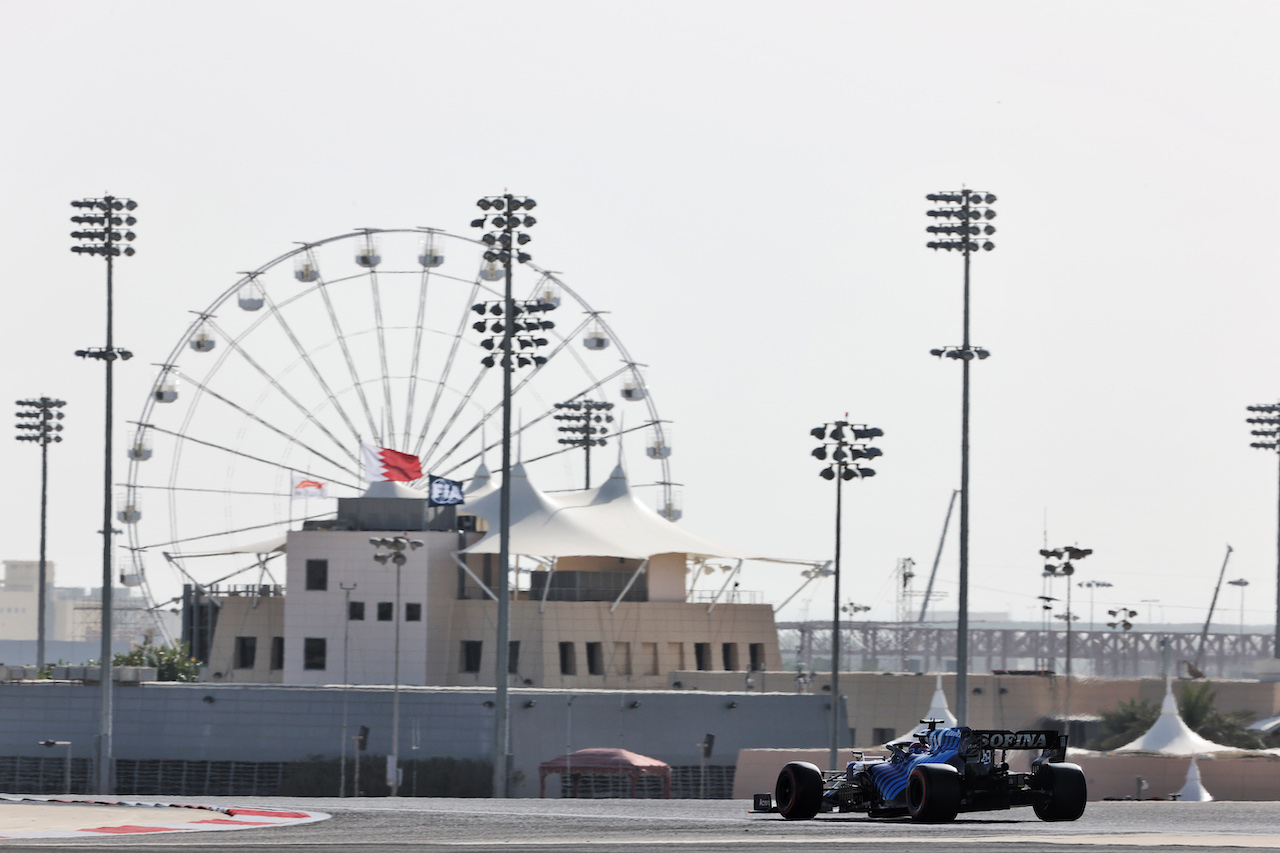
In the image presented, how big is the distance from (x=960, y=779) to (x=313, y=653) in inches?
2813

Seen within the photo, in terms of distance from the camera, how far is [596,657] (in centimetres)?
8738

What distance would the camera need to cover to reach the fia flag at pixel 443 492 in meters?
86.6

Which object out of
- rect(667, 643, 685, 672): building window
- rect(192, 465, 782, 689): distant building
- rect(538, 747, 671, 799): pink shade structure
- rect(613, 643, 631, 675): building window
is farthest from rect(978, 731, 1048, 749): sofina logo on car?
rect(667, 643, 685, 672): building window

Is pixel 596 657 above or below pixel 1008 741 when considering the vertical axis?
below

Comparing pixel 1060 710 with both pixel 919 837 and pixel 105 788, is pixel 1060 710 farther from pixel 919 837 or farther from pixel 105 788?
pixel 919 837

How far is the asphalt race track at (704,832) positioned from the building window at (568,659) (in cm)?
5113

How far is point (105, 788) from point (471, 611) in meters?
25.9

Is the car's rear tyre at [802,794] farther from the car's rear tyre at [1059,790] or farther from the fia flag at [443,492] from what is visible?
the fia flag at [443,492]

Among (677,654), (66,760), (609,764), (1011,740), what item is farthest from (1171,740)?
(66,760)

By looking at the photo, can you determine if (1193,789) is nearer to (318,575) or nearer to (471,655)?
(471,655)

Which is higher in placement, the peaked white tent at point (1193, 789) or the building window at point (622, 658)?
the building window at point (622, 658)

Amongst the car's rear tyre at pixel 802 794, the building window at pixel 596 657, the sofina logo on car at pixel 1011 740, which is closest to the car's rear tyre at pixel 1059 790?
the sofina logo on car at pixel 1011 740

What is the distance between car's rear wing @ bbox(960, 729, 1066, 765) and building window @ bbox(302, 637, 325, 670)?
70.4 m

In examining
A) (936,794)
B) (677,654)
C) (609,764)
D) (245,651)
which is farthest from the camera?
(245,651)
